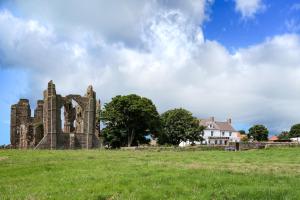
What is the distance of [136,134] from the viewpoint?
95562 mm

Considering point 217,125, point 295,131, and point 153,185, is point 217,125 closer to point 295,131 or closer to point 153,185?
point 295,131

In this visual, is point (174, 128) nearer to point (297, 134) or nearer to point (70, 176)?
point (297, 134)

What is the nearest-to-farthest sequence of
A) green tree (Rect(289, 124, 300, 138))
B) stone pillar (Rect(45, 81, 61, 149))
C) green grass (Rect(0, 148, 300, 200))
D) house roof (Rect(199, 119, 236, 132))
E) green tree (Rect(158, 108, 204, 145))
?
green grass (Rect(0, 148, 300, 200)) → stone pillar (Rect(45, 81, 61, 149)) → green tree (Rect(158, 108, 204, 145)) → house roof (Rect(199, 119, 236, 132)) → green tree (Rect(289, 124, 300, 138))

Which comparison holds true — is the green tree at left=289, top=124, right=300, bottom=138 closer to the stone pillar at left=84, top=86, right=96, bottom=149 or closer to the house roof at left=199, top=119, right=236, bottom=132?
the house roof at left=199, top=119, right=236, bottom=132

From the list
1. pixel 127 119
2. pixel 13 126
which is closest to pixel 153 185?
pixel 127 119

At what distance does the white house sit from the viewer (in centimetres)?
15512

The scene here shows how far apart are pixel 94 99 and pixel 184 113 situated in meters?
32.6

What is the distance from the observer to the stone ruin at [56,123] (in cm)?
8906

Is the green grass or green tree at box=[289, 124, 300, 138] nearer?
the green grass

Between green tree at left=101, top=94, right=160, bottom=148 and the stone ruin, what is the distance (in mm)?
3244

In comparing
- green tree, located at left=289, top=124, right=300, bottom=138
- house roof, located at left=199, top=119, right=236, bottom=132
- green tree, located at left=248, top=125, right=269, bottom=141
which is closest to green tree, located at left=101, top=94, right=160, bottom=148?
house roof, located at left=199, top=119, right=236, bottom=132

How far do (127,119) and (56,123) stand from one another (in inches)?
566

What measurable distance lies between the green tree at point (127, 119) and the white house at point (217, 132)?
61.8m

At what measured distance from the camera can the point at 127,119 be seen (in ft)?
300
